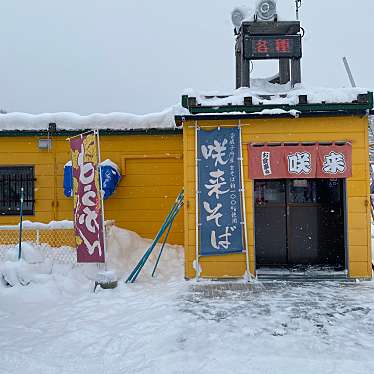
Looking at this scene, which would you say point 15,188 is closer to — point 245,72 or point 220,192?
point 220,192

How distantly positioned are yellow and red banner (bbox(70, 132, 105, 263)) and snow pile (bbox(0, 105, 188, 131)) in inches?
113

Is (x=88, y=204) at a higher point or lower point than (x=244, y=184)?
lower

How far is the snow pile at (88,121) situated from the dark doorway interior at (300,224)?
352cm

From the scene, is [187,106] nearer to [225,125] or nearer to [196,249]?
[225,125]

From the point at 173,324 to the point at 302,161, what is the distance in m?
4.34

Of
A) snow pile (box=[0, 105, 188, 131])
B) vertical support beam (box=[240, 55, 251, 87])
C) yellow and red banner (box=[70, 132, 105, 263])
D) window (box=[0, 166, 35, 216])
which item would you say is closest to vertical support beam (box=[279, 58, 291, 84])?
vertical support beam (box=[240, 55, 251, 87])

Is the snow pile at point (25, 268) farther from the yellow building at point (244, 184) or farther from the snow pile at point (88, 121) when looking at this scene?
the snow pile at point (88, 121)

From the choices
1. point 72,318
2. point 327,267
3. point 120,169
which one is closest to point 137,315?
point 72,318

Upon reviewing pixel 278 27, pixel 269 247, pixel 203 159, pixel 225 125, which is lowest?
pixel 269 247

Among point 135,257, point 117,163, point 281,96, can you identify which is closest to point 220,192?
point 281,96

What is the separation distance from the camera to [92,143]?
795 centimetres

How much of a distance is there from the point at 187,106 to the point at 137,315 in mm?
4250

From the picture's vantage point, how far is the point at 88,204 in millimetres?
8039

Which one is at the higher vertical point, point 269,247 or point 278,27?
point 278,27
